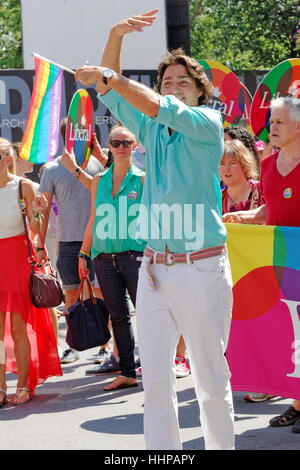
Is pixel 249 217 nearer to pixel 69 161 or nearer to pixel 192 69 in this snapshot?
pixel 192 69

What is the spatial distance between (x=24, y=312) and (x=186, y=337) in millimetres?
2897

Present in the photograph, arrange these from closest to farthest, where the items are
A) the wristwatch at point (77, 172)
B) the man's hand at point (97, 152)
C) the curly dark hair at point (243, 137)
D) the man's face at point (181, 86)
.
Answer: the man's face at point (181, 86) < the curly dark hair at point (243, 137) < the wristwatch at point (77, 172) < the man's hand at point (97, 152)

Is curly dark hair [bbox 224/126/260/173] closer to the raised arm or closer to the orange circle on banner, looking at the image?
the orange circle on banner

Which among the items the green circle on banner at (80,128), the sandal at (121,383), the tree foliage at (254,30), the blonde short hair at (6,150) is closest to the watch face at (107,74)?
the blonde short hair at (6,150)

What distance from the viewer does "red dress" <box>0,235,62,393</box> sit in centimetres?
707

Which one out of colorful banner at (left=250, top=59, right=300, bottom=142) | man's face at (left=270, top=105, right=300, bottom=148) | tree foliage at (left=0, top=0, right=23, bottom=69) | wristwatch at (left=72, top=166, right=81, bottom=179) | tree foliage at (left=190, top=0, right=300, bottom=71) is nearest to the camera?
man's face at (left=270, top=105, right=300, bottom=148)

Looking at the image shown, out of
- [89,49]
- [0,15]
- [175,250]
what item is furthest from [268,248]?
[0,15]

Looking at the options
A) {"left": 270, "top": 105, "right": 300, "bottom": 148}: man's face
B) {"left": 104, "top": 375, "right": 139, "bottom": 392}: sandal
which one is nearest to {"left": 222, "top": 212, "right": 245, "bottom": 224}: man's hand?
{"left": 270, "top": 105, "right": 300, "bottom": 148}: man's face

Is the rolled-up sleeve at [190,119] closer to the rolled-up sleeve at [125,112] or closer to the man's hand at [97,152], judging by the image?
the rolled-up sleeve at [125,112]

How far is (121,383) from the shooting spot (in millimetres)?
7406

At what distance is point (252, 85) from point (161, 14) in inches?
204

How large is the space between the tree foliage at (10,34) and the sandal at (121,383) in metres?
33.4

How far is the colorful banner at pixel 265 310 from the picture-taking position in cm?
587

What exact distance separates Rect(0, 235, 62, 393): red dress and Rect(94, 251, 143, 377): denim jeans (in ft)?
1.59
